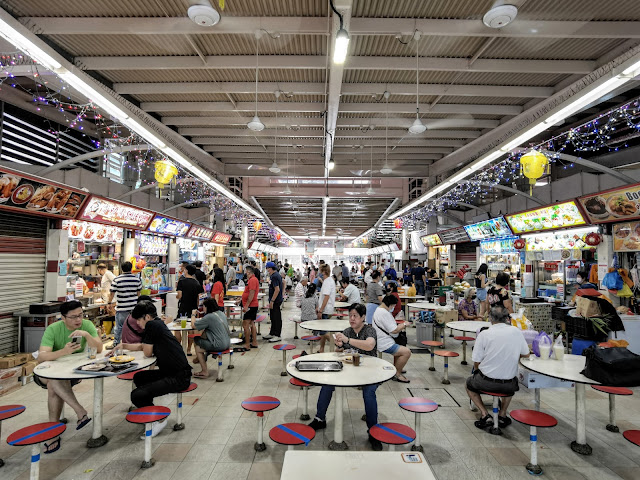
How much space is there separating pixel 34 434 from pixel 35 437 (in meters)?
0.07

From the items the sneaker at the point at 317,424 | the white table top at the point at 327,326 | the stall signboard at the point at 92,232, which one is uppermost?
the stall signboard at the point at 92,232

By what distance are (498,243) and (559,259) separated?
377cm

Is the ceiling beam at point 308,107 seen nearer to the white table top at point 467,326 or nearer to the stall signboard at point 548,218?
the stall signboard at point 548,218

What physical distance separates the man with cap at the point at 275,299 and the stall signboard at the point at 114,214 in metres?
4.13

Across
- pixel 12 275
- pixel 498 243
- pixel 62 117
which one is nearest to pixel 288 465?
pixel 12 275

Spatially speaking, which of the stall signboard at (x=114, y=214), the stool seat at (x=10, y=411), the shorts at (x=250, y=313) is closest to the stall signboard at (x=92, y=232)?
the stall signboard at (x=114, y=214)

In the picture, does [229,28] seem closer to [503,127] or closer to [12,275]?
[503,127]

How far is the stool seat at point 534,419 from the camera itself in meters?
3.44

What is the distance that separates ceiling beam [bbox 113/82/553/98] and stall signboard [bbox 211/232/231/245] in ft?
37.4

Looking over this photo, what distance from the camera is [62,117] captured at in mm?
8789

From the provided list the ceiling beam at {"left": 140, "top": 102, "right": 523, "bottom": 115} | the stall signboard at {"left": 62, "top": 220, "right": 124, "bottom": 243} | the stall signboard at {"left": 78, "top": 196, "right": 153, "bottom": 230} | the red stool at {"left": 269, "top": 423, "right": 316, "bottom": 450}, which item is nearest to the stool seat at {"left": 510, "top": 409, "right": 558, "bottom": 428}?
the red stool at {"left": 269, "top": 423, "right": 316, "bottom": 450}

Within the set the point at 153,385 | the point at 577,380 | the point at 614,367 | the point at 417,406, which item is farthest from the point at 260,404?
the point at 614,367

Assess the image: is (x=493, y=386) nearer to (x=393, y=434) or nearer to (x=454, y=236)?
(x=393, y=434)

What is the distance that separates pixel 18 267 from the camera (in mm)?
7281
